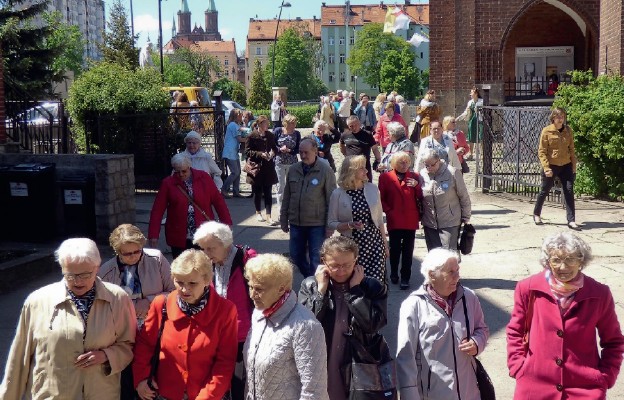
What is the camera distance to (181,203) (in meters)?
8.51

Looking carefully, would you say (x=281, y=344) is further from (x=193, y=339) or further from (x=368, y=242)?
(x=368, y=242)

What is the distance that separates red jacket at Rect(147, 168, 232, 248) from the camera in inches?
334

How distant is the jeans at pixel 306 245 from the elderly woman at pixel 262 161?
4.77 m

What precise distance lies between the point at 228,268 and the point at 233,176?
38.5ft

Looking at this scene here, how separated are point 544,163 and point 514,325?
27.3 ft

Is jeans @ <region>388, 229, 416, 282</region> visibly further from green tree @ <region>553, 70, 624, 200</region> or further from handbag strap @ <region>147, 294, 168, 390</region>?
green tree @ <region>553, 70, 624, 200</region>

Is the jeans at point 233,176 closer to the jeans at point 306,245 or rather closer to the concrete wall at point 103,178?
the concrete wall at point 103,178

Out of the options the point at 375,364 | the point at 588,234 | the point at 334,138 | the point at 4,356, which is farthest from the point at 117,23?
the point at 375,364

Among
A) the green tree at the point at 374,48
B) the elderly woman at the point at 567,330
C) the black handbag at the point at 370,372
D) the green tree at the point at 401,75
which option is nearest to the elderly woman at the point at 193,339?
the black handbag at the point at 370,372

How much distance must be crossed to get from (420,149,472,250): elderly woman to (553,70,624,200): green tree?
6.44 m

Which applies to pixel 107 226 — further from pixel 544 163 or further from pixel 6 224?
pixel 544 163

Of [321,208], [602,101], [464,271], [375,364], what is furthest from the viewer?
[602,101]

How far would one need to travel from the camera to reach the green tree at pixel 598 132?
14.8 m

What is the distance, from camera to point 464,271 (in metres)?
10.9
